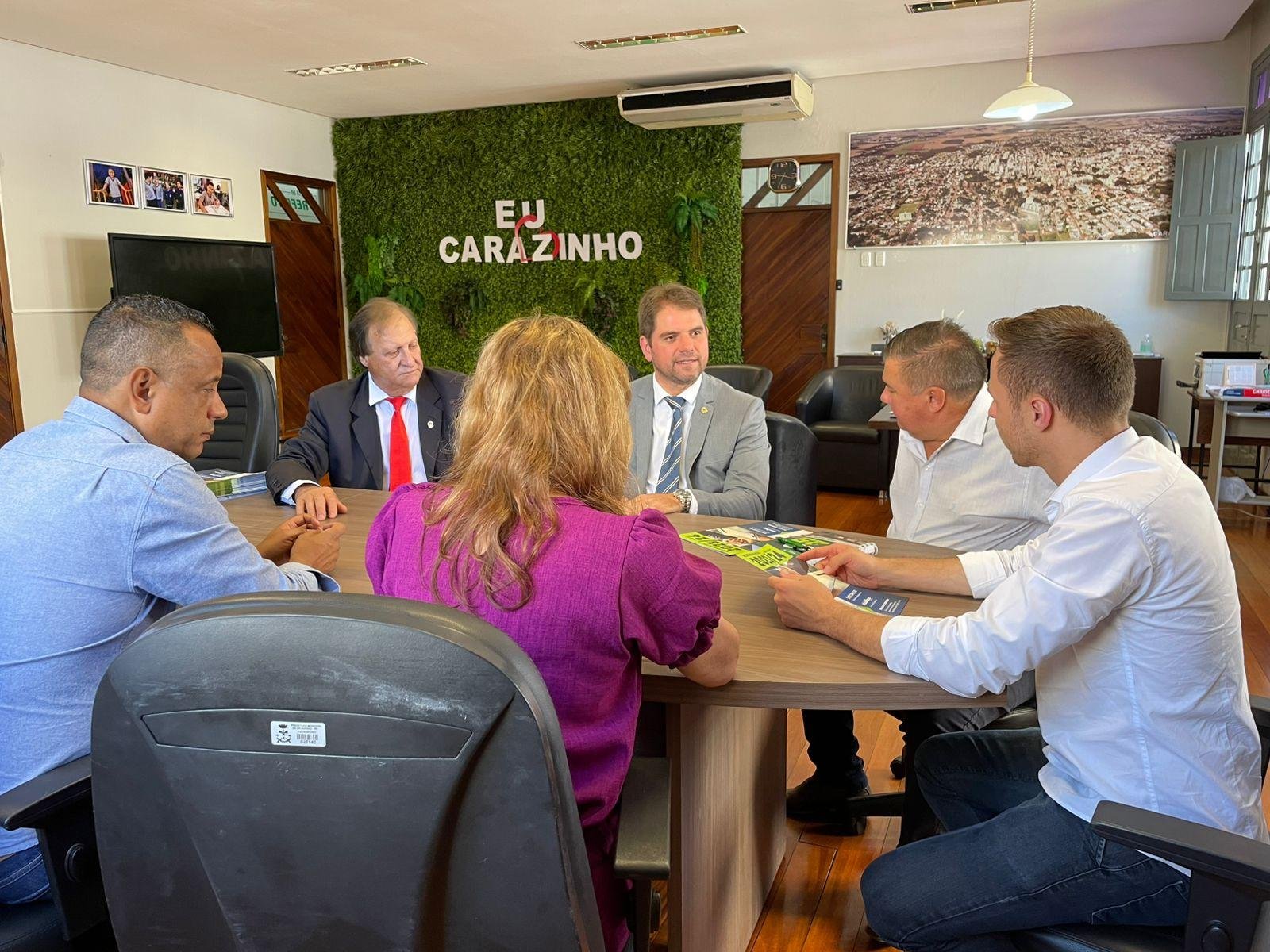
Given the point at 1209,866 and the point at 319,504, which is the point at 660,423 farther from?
the point at 1209,866

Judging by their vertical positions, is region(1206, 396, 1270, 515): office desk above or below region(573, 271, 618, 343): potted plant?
below

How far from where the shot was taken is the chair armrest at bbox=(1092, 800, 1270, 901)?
1055 mm

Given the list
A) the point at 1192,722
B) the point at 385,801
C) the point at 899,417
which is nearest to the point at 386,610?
the point at 385,801

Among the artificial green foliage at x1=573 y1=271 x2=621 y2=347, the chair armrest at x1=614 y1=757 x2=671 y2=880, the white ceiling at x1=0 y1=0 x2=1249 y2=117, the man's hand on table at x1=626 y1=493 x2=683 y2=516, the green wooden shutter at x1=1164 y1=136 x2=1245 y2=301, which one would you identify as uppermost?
the white ceiling at x1=0 y1=0 x2=1249 y2=117

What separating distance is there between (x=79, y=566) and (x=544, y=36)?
20.0 ft

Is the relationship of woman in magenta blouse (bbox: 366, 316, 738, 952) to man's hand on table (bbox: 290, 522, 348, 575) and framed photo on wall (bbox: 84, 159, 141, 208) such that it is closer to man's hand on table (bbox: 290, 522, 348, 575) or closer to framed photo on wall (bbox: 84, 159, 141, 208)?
man's hand on table (bbox: 290, 522, 348, 575)

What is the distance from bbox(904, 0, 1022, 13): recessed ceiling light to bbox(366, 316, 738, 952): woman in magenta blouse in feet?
19.0

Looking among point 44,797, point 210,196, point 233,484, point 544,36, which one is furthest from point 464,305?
point 44,797

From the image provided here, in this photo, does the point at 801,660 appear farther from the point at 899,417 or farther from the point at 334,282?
the point at 334,282

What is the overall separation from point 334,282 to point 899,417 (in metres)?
8.89

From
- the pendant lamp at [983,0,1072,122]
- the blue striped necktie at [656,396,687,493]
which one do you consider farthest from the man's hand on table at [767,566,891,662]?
the pendant lamp at [983,0,1072,122]

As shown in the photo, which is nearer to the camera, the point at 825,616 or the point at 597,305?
the point at 825,616

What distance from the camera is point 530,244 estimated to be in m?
9.61

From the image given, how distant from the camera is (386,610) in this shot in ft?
2.63
